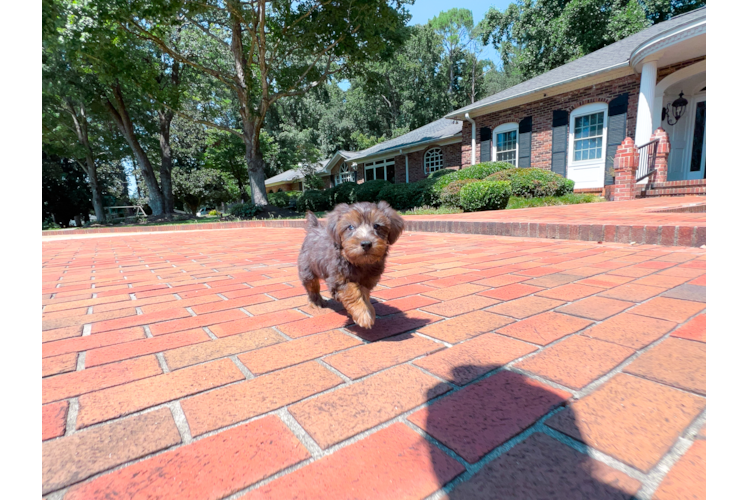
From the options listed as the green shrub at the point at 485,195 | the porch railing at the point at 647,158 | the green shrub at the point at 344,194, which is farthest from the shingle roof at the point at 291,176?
the porch railing at the point at 647,158

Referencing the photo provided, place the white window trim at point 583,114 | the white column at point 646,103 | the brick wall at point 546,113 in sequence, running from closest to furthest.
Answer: the white column at point 646,103, the brick wall at point 546,113, the white window trim at point 583,114

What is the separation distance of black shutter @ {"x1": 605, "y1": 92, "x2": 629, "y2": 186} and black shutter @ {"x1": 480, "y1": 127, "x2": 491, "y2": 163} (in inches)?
212

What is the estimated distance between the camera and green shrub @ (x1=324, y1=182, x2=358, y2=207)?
68.3 feet

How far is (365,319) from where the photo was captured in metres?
1.98

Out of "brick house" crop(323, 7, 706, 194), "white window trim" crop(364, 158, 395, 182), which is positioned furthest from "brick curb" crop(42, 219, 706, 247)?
"white window trim" crop(364, 158, 395, 182)

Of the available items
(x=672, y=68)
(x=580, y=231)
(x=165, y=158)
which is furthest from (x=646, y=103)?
(x=165, y=158)

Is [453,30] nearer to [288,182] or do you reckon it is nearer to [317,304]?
[288,182]

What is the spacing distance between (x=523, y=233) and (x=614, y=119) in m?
10.5

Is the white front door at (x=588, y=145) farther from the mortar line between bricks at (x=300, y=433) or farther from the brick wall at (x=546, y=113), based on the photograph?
the mortar line between bricks at (x=300, y=433)

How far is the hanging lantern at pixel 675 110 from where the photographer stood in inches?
487

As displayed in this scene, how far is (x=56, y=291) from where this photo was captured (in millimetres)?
3430

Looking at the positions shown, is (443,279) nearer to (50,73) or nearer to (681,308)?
(681,308)

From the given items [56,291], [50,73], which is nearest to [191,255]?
[56,291]

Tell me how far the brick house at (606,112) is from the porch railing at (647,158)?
137mm
